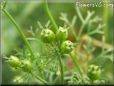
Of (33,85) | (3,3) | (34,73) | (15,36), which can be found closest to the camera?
(3,3)

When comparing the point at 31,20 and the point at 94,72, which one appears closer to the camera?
the point at 94,72

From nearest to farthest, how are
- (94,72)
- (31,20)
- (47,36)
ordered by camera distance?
1. (47,36)
2. (94,72)
3. (31,20)

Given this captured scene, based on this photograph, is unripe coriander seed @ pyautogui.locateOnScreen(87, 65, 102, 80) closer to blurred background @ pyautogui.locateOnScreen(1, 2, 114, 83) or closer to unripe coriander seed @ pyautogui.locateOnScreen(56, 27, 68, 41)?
unripe coriander seed @ pyautogui.locateOnScreen(56, 27, 68, 41)

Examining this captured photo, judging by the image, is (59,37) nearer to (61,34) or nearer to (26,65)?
(61,34)

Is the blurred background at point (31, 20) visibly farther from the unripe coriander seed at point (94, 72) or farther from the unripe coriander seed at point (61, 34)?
the unripe coriander seed at point (61, 34)

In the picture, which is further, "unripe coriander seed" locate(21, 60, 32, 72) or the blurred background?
the blurred background

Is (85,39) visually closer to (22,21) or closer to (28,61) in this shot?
(22,21)

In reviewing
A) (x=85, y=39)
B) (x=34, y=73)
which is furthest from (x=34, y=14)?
(x=34, y=73)

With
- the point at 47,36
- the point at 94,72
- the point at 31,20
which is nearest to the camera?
the point at 47,36

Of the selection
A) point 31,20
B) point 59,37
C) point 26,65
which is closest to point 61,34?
point 59,37

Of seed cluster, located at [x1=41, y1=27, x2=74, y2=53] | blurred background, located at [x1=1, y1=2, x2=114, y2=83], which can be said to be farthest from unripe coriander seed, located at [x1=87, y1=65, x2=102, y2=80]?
blurred background, located at [x1=1, y1=2, x2=114, y2=83]

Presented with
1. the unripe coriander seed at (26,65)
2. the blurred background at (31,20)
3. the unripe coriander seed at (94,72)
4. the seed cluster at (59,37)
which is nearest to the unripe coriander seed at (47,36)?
the seed cluster at (59,37)
